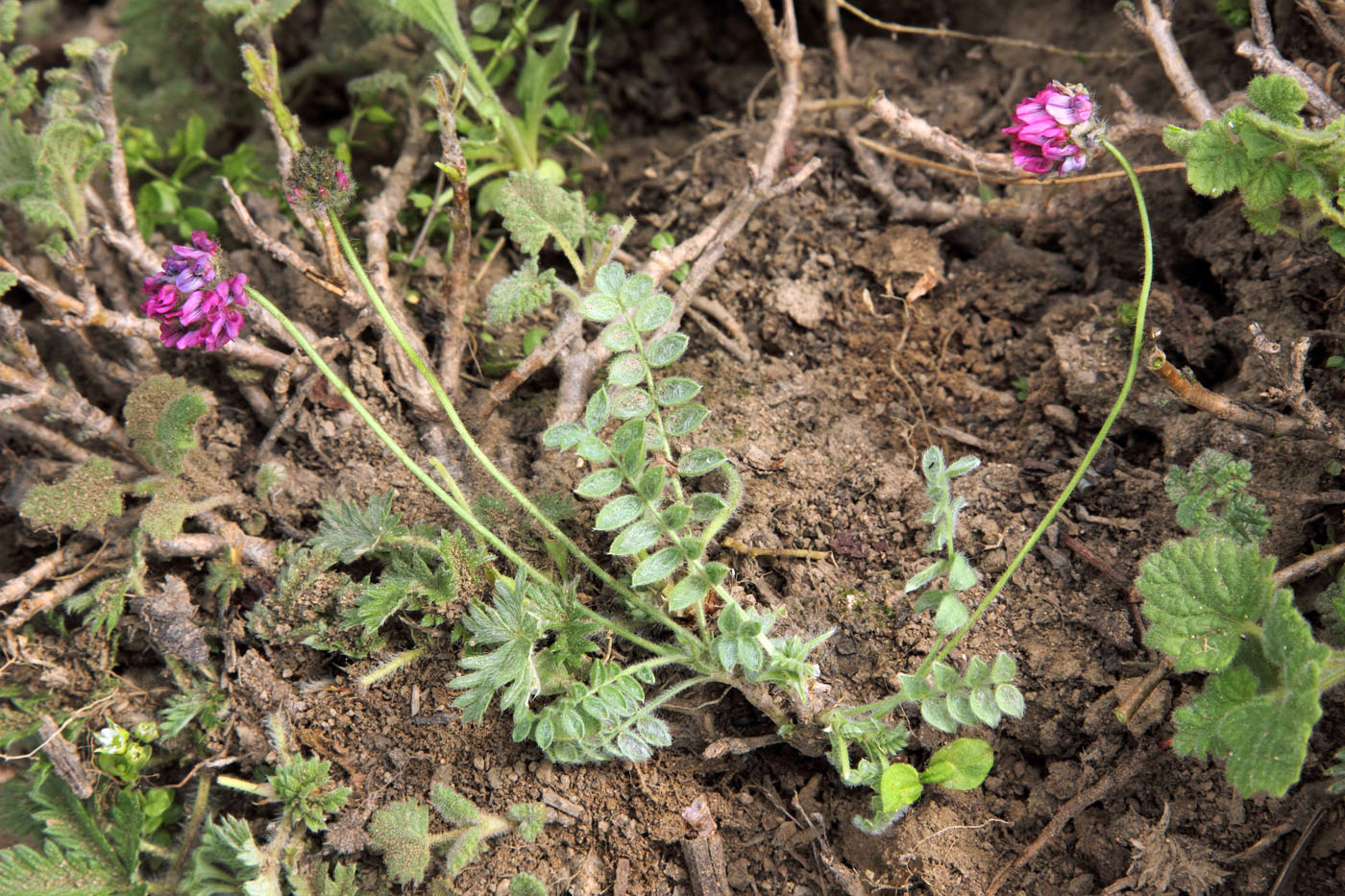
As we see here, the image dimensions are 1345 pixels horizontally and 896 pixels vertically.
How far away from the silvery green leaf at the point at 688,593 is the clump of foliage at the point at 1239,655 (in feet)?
2.68

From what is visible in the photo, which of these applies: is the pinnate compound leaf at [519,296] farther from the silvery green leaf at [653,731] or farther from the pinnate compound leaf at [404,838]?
the pinnate compound leaf at [404,838]

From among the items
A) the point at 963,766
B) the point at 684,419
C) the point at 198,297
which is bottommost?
the point at 963,766

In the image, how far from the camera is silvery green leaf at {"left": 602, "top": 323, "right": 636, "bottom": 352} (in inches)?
70.0

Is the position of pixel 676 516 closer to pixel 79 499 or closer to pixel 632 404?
pixel 632 404

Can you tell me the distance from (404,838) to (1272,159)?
2.25 meters

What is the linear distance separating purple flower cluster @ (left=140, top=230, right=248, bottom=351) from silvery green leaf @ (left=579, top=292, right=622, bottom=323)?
72cm

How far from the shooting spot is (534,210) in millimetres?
2188

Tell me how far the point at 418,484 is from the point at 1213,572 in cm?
170

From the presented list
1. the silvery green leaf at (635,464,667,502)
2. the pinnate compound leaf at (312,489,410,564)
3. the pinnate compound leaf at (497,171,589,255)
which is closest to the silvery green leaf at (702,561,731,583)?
the silvery green leaf at (635,464,667,502)

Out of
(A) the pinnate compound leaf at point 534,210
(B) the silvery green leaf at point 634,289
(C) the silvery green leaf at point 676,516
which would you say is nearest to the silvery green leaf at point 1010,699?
(C) the silvery green leaf at point 676,516

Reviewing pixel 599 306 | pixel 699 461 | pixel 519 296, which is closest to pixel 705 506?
pixel 699 461

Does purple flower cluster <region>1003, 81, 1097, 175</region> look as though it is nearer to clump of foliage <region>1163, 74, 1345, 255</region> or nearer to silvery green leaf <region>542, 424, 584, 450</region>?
clump of foliage <region>1163, 74, 1345, 255</region>

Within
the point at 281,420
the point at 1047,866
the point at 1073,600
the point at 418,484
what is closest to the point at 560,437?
the point at 418,484

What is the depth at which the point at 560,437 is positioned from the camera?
1.73 meters
